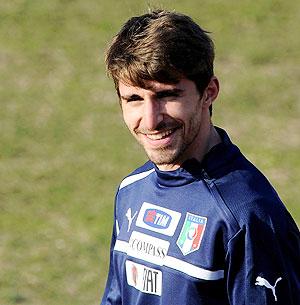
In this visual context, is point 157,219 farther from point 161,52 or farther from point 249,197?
point 161,52

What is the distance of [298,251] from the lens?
451 centimetres

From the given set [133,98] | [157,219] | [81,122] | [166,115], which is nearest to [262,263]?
[157,219]

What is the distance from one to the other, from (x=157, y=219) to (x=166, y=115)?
42cm

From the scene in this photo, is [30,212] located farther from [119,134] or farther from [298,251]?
[298,251]

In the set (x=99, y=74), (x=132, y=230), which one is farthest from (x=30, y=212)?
(x=132, y=230)

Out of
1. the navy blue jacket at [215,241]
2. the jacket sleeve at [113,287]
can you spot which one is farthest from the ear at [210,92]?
the jacket sleeve at [113,287]

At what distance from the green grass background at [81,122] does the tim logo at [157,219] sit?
160 inches

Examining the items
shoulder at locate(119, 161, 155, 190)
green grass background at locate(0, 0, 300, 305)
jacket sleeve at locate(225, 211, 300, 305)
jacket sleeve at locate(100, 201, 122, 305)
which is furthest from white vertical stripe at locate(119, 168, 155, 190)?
green grass background at locate(0, 0, 300, 305)

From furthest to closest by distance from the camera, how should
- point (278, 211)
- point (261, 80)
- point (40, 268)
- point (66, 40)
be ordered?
point (66, 40)
point (261, 80)
point (40, 268)
point (278, 211)

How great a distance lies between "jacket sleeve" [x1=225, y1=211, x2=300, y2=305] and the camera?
14.4ft

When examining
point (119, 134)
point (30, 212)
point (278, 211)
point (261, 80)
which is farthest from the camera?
point (261, 80)

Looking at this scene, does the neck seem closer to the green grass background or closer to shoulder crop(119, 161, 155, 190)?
shoulder crop(119, 161, 155, 190)

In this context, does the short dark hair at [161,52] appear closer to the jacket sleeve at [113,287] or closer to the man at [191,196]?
the man at [191,196]

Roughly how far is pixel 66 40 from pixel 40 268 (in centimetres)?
384
